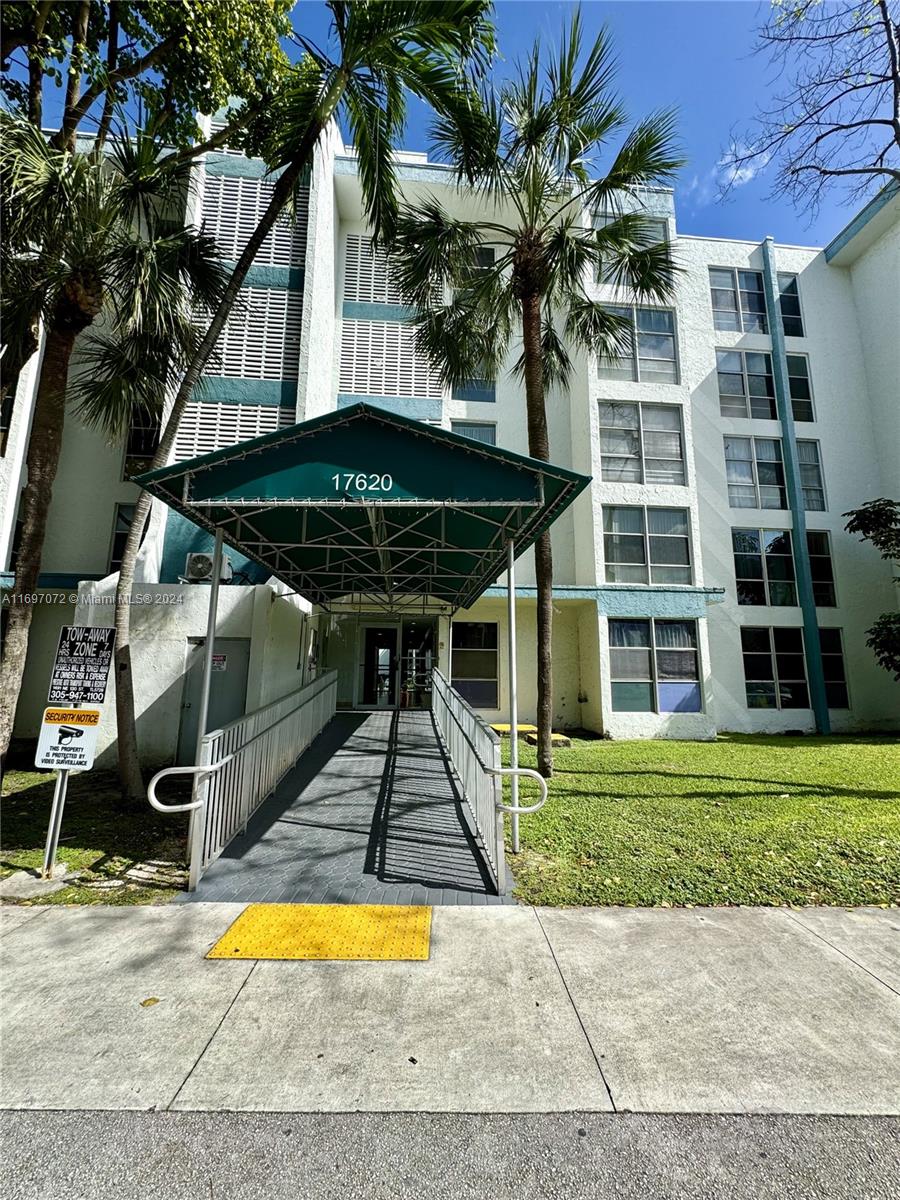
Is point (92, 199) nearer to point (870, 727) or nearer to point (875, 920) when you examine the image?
point (875, 920)

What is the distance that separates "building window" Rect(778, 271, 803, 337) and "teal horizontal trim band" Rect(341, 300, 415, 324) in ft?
40.2

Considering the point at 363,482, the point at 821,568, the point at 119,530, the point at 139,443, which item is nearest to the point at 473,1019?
the point at 363,482

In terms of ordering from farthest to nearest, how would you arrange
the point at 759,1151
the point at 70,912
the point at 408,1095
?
1. the point at 70,912
2. the point at 408,1095
3. the point at 759,1151

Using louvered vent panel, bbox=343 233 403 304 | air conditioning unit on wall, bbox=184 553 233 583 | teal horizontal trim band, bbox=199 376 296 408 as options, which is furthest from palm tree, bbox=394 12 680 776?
louvered vent panel, bbox=343 233 403 304

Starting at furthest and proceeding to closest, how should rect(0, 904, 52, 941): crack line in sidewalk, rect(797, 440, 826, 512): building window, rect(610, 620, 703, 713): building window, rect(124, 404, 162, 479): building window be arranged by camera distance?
1. rect(797, 440, 826, 512): building window
2. rect(610, 620, 703, 713): building window
3. rect(124, 404, 162, 479): building window
4. rect(0, 904, 52, 941): crack line in sidewalk

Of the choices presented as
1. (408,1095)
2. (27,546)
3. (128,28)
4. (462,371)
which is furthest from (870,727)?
(128,28)

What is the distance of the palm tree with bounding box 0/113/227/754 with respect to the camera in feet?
17.4

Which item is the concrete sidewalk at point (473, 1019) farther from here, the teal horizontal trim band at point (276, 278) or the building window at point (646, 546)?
the teal horizontal trim band at point (276, 278)

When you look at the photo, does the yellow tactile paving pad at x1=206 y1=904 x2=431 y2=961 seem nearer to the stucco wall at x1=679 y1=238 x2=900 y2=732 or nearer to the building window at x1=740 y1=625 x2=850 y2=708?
the stucco wall at x1=679 y1=238 x2=900 y2=732

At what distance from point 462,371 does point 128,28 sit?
232 inches

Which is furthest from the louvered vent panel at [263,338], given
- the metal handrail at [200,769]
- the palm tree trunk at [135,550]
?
the metal handrail at [200,769]

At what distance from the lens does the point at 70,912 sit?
400 cm

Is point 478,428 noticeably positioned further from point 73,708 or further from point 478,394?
point 73,708

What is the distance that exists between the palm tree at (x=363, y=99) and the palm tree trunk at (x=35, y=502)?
35.2 inches
